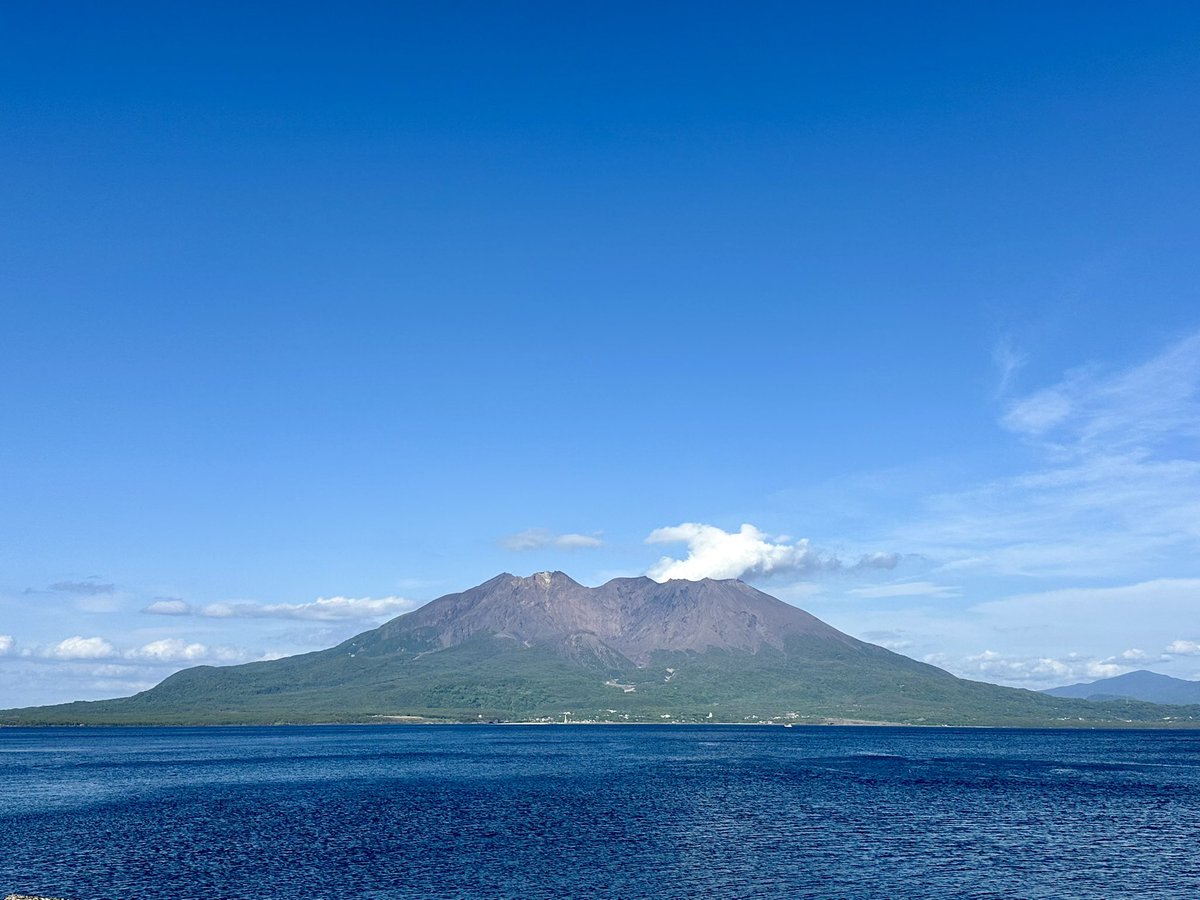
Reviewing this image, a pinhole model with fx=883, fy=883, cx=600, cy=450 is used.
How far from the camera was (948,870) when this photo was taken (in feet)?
258

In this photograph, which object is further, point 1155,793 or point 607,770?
point 607,770

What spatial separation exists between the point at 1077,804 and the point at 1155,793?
28306 millimetres

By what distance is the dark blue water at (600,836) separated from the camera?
240 feet

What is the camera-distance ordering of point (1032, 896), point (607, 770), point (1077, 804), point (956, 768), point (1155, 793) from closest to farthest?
point (1032, 896)
point (1077, 804)
point (1155, 793)
point (607, 770)
point (956, 768)

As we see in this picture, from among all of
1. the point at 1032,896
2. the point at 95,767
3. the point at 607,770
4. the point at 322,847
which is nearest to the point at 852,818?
the point at 1032,896

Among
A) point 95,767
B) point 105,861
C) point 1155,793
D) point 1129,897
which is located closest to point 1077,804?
point 1155,793

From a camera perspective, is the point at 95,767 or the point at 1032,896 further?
the point at 95,767

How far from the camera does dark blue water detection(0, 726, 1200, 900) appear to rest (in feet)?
240

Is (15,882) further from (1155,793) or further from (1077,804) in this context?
(1155,793)

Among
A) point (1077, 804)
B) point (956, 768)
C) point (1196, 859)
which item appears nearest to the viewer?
point (1196, 859)

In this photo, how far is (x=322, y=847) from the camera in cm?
8938

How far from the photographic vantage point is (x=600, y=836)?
95.2 metres

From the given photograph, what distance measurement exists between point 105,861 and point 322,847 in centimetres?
1947

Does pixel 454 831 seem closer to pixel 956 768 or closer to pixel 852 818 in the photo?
pixel 852 818
